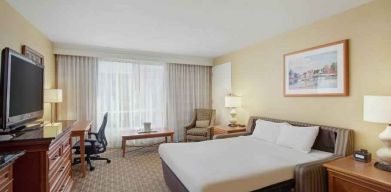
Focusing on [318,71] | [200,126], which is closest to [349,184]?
[318,71]

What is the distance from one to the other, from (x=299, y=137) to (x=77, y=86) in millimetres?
4702

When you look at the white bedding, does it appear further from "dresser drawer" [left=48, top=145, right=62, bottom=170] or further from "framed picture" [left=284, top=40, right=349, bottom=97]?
"dresser drawer" [left=48, top=145, right=62, bottom=170]

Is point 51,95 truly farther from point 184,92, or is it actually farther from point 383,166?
point 383,166

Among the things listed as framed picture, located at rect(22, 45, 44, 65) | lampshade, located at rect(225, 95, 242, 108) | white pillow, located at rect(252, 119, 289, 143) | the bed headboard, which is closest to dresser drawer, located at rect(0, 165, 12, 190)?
framed picture, located at rect(22, 45, 44, 65)

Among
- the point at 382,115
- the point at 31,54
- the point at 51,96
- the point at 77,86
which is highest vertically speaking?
the point at 31,54

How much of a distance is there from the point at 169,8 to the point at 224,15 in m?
0.80

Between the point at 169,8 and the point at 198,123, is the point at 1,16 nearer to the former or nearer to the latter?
the point at 169,8

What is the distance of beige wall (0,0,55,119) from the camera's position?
2.42 meters

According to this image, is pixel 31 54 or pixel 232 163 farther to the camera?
pixel 31 54

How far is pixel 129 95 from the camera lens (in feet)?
17.5

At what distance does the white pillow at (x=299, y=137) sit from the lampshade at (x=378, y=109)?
2.75 feet

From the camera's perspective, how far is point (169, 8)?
8.84 ft

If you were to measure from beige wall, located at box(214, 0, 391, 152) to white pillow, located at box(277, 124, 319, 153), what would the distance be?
0.35 metres

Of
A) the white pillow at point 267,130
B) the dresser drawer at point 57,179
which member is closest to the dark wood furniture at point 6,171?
the dresser drawer at point 57,179
